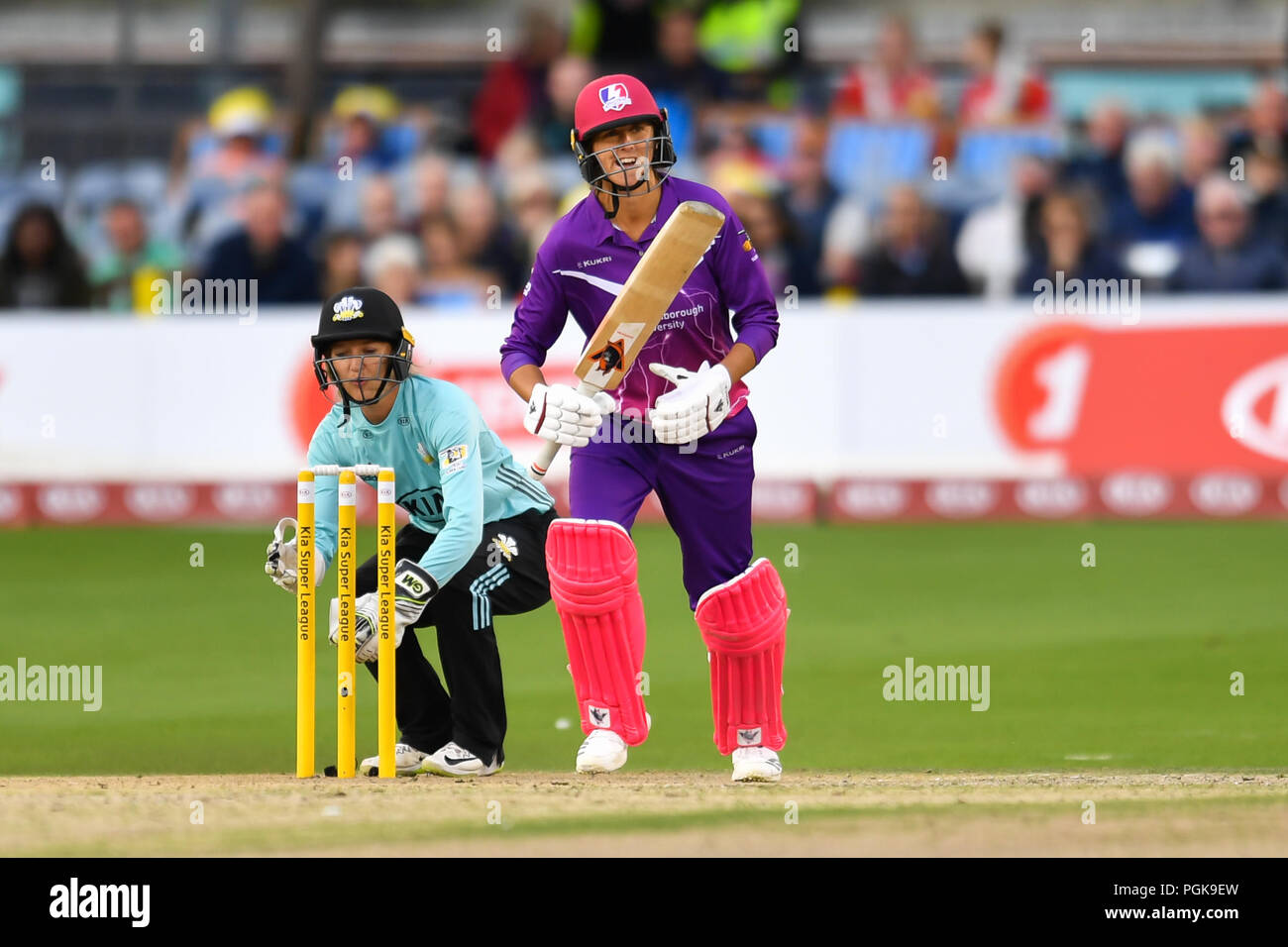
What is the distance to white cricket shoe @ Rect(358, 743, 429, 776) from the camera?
23.5 ft

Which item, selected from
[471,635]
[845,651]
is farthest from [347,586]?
[845,651]

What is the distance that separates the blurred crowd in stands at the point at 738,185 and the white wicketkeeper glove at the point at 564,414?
8.53 m

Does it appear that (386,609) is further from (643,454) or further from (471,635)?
(643,454)

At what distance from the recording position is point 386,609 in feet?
22.0

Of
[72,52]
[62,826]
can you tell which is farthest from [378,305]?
[72,52]

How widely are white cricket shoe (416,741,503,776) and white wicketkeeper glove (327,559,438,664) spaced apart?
57 centimetres

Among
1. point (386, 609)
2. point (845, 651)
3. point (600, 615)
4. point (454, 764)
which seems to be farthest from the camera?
point (845, 651)

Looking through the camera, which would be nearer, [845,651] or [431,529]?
[431,529]

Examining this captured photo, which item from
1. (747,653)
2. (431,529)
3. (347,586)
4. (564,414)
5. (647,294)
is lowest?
(747,653)

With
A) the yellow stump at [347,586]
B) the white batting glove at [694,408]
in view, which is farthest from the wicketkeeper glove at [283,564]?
the white batting glove at [694,408]

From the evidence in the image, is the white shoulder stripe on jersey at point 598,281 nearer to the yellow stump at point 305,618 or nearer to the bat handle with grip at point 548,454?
the bat handle with grip at point 548,454

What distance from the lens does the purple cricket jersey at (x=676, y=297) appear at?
702 centimetres

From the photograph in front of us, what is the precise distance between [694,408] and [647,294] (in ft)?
1.25

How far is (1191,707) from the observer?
8.91 meters
